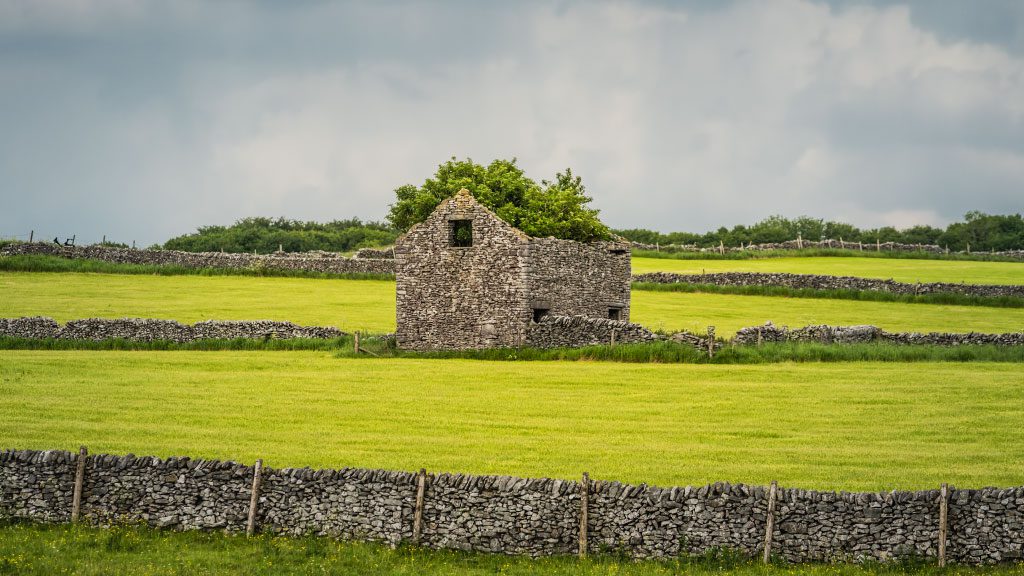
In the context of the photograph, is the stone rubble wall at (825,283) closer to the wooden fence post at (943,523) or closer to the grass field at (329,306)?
the grass field at (329,306)

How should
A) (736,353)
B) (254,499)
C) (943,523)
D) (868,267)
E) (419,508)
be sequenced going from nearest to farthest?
(943,523)
(419,508)
(254,499)
(736,353)
(868,267)

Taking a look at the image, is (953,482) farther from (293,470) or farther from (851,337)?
(851,337)

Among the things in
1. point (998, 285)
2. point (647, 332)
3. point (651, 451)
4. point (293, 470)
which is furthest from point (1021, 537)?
point (998, 285)

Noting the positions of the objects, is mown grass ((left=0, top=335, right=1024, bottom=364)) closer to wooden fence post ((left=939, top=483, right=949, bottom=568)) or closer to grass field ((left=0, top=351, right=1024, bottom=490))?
grass field ((left=0, top=351, right=1024, bottom=490))

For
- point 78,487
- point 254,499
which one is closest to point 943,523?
point 254,499

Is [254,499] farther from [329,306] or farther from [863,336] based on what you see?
[329,306]

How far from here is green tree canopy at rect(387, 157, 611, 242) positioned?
5184 centimetres

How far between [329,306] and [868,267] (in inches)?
1532

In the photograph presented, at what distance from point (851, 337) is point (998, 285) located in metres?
24.2

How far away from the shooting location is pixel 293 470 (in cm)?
2095

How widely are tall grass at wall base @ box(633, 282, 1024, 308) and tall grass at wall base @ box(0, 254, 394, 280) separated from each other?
61.8ft

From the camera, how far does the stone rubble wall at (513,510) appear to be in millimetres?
19094

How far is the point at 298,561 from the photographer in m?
19.6

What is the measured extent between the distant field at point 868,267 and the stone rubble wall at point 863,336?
24.4 m
